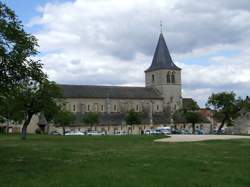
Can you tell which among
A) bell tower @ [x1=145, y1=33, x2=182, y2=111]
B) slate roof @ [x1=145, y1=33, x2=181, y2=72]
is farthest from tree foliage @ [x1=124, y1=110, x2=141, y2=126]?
slate roof @ [x1=145, y1=33, x2=181, y2=72]

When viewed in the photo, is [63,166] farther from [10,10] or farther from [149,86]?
[149,86]

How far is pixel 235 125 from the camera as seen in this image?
106 meters

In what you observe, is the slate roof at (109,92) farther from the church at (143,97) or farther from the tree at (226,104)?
the tree at (226,104)

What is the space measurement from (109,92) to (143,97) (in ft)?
34.9

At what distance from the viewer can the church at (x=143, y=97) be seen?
136125 millimetres

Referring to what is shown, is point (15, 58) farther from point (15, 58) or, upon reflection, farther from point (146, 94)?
point (146, 94)

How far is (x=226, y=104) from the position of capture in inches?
4065

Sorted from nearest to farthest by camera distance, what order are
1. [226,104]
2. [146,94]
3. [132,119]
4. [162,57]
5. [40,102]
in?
[40,102] < [226,104] < [132,119] < [146,94] < [162,57]

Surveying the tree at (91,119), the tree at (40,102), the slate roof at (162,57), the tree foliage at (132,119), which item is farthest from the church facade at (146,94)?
the tree at (40,102)

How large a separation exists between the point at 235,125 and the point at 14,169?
9368 centimetres

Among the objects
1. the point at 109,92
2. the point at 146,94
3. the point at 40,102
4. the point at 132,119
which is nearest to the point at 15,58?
the point at 40,102

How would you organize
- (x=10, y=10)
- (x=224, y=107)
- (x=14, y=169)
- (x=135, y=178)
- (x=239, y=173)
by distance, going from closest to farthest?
(x=135, y=178)
(x=239, y=173)
(x=14, y=169)
(x=10, y=10)
(x=224, y=107)

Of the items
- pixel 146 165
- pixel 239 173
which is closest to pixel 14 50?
pixel 146 165

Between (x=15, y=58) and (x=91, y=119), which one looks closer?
(x=15, y=58)
